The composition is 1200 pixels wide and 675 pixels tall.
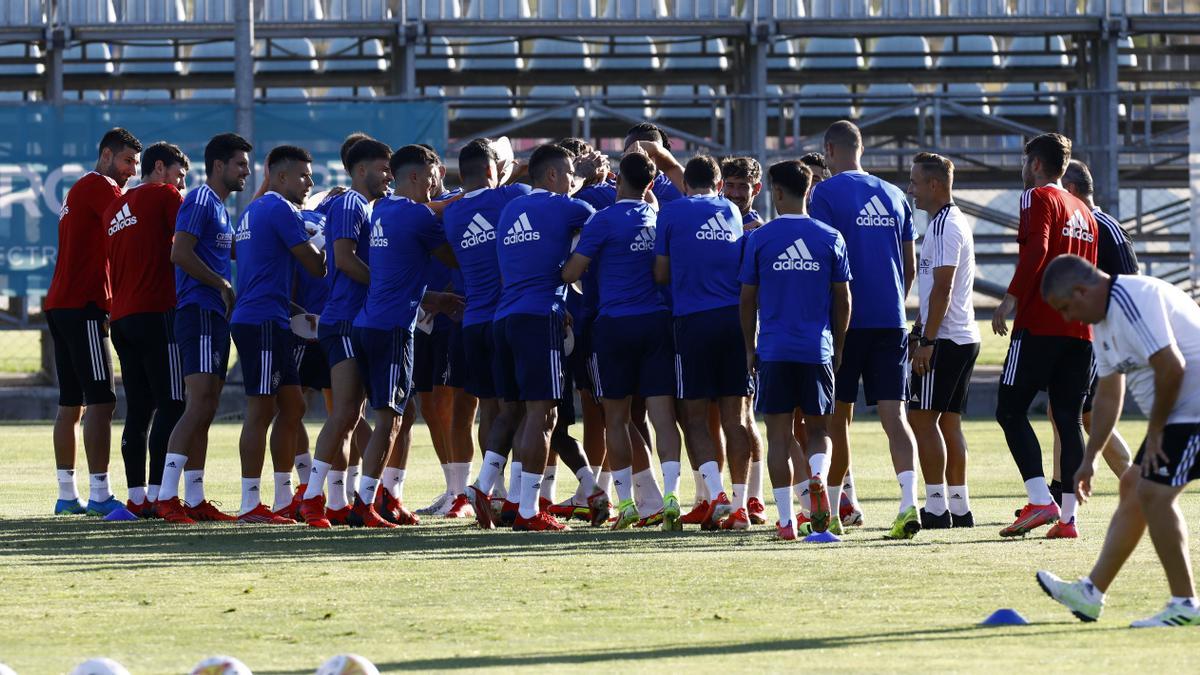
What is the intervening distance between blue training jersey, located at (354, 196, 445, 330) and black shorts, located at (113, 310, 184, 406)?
1337 millimetres

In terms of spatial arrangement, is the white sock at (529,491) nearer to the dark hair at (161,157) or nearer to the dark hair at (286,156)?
the dark hair at (286,156)

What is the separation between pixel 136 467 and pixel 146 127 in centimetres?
1134

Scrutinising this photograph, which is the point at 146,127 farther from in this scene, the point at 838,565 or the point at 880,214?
the point at 838,565

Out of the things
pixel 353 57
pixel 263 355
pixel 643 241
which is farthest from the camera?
pixel 353 57

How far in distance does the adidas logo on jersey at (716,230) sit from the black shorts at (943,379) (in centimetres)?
135

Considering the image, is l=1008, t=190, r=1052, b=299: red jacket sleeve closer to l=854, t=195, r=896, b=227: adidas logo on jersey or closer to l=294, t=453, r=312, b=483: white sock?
l=854, t=195, r=896, b=227: adidas logo on jersey

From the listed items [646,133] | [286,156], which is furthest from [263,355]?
[646,133]

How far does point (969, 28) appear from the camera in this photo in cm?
2609

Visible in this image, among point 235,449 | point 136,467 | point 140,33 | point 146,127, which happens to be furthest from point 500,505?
point 140,33

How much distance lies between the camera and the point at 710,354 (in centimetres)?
1103

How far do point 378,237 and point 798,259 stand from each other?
2634 millimetres

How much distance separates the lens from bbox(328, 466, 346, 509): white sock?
38.8 feet

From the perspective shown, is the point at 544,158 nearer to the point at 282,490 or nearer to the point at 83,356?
the point at 282,490

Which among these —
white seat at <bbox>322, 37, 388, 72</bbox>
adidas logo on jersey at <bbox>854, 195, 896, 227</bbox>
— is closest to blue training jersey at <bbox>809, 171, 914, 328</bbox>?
adidas logo on jersey at <bbox>854, 195, 896, 227</bbox>
